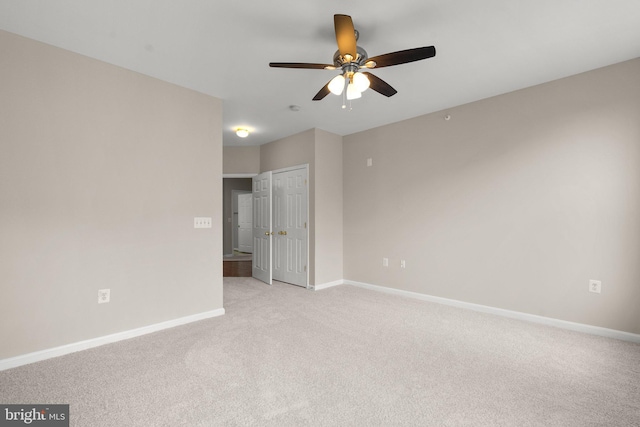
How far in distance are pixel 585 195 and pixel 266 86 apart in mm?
3476

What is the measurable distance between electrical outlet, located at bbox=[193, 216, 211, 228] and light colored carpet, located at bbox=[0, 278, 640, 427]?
42.0 inches

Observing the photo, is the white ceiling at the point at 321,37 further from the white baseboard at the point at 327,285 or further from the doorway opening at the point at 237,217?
the doorway opening at the point at 237,217

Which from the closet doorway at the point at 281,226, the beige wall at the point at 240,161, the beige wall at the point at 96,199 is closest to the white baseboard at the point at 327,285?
the closet doorway at the point at 281,226

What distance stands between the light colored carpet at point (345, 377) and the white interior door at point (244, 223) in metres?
5.85

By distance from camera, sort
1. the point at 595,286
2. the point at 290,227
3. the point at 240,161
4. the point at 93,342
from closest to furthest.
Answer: the point at 93,342, the point at 595,286, the point at 290,227, the point at 240,161

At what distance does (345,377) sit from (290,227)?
335cm

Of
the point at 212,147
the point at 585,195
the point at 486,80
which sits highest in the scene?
the point at 486,80

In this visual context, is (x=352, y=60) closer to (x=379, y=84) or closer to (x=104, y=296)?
(x=379, y=84)

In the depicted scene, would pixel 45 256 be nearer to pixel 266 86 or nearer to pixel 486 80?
pixel 266 86

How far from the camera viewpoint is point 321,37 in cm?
249

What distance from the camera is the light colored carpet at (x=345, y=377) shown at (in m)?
1.79

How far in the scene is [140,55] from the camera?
2.74m

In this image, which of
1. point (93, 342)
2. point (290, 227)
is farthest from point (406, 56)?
point (290, 227)

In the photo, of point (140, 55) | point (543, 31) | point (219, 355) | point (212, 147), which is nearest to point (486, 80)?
point (543, 31)
